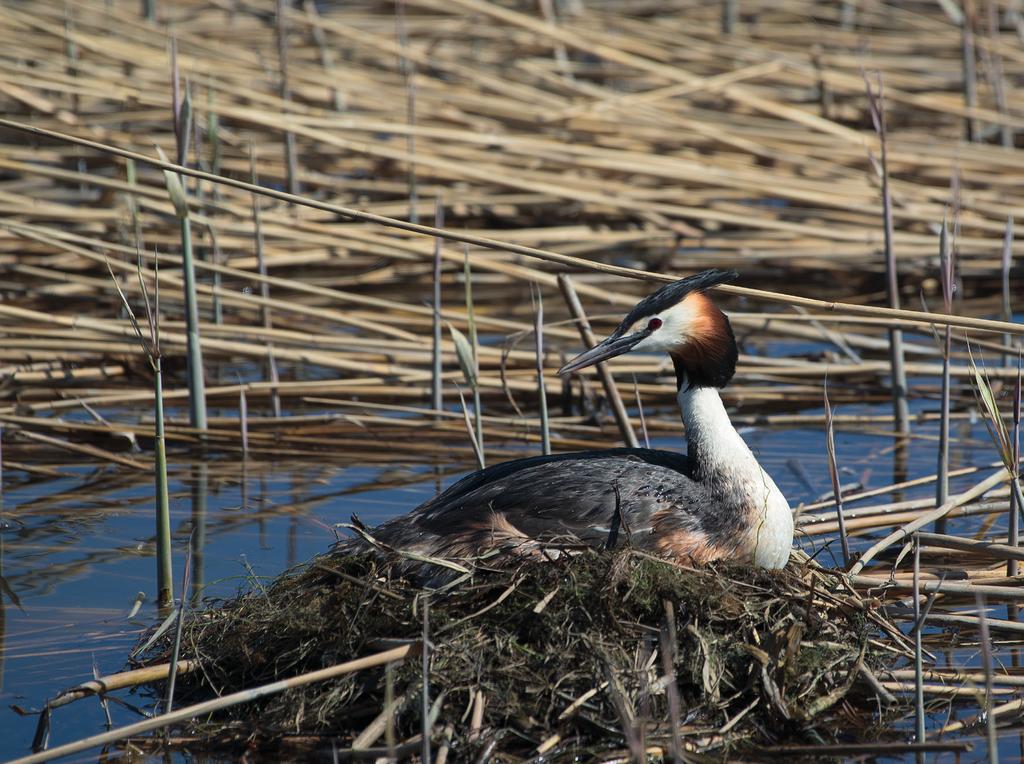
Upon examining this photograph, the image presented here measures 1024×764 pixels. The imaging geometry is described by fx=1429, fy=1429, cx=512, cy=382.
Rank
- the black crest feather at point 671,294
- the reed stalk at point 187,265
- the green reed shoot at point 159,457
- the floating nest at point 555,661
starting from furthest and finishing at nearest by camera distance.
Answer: the reed stalk at point 187,265 < the black crest feather at point 671,294 < the green reed shoot at point 159,457 < the floating nest at point 555,661

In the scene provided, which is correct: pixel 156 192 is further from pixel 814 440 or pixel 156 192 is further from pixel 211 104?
pixel 814 440

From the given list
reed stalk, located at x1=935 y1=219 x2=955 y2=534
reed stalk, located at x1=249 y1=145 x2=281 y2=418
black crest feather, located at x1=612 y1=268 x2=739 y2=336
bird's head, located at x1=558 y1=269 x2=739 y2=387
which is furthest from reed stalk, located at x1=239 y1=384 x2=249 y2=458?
reed stalk, located at x1=935 y1=219 x2=955 y2=534

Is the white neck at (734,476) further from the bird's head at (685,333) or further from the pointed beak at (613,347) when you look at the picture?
the pointed beak at (613,347)

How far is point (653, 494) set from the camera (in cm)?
441

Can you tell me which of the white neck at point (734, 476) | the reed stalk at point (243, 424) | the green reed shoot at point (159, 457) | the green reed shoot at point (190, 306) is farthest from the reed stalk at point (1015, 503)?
the reed stalk at point (243, 424)

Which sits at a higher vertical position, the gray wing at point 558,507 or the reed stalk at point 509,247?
A: the reed stalk at point 509,247

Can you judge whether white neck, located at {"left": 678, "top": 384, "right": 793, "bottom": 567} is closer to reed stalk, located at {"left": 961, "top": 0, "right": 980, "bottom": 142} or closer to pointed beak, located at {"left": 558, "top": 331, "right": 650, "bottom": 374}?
pointed beak, located at {"left": 558, "top": 331, "right": 650, "bottom": 374}

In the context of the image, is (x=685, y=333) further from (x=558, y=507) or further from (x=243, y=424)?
(x=243, y=424)

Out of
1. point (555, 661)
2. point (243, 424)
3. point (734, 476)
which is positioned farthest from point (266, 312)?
point (555, 661)

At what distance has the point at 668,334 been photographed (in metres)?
4.60

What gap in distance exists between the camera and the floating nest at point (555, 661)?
3693 millimetres

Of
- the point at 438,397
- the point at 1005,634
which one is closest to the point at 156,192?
the point at 438,397

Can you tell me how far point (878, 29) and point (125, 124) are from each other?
6.49m

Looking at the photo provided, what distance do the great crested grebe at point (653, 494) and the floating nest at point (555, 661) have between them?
194 mm
